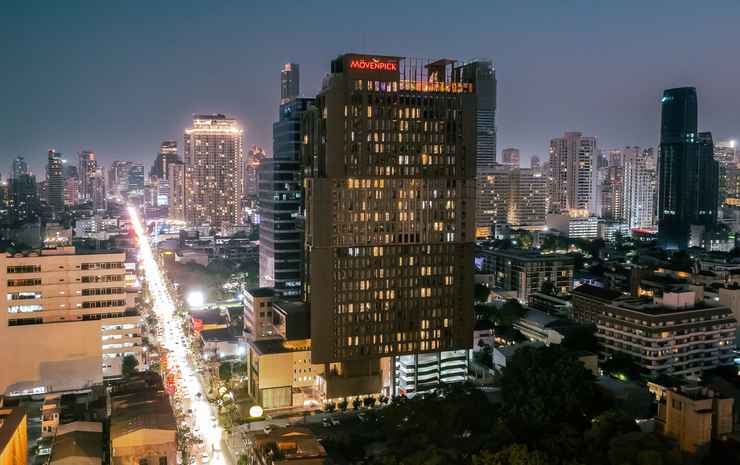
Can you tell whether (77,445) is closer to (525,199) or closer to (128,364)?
(128,364)

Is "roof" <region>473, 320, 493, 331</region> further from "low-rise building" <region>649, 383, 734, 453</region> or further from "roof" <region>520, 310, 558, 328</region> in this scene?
"low-rise building" <region>649, 383, 734, 453</region>

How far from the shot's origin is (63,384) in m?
57.4

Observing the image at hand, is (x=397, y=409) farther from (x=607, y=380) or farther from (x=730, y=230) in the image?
(x=730, y=230)

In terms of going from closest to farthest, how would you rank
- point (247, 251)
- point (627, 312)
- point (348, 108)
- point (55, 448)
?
point (55, 448) < point (348, 108) < point (627, 312) < point (247, 251)

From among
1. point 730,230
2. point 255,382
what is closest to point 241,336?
point 255,382

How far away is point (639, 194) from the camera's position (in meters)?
192

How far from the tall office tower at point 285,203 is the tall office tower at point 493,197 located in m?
92.2

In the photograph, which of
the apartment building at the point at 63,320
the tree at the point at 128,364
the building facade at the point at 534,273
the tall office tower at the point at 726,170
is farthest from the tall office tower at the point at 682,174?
the apartment building at the point at 63,320

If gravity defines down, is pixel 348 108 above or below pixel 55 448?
above

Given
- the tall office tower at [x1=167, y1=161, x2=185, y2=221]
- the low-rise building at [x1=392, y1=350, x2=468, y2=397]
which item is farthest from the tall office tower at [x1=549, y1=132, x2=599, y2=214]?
the low-rise building at [x1=392, y1=350, x2=468, y2=397]

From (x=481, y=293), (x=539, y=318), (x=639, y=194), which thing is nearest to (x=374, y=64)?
(x=539, y=318)

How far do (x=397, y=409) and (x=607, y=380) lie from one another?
17.6 meters

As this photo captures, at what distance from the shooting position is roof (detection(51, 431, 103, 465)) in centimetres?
3978

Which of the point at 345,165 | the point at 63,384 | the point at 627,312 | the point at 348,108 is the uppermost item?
the point at 348,108
